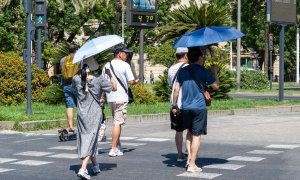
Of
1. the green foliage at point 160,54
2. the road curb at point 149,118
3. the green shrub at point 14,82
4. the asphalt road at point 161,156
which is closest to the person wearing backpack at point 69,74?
the asphalt road at point 161,156

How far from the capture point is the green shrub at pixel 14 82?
74.5ft

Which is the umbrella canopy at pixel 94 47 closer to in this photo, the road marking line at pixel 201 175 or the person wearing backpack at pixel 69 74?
the road marking line at pixel 201 175

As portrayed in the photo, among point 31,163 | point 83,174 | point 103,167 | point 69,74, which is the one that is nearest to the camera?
point 83,174

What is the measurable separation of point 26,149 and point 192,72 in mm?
4147

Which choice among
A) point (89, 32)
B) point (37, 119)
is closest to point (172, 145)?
point (37, 119)

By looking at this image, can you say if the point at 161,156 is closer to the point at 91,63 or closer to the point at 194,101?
the point at 194,101

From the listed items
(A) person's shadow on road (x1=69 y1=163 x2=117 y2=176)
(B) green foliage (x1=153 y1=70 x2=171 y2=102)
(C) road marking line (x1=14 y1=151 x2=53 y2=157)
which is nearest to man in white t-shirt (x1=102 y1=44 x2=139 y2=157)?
(A) person's shadow on road (x1=69 y1=163 x2=117 y2=176)

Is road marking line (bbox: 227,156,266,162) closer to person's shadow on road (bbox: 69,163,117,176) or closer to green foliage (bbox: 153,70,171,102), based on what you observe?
person's shadow on road (bbox: 69,163,117,176)

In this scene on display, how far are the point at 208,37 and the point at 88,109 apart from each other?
192 centimetres

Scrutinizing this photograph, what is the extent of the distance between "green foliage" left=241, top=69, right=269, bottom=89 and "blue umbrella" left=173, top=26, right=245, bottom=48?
3636cm

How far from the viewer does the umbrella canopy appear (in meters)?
9.16

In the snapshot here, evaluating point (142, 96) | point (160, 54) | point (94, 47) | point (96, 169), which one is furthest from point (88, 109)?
point (160, 54)

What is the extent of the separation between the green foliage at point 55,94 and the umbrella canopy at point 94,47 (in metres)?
13.1

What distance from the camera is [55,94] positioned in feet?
74.5
